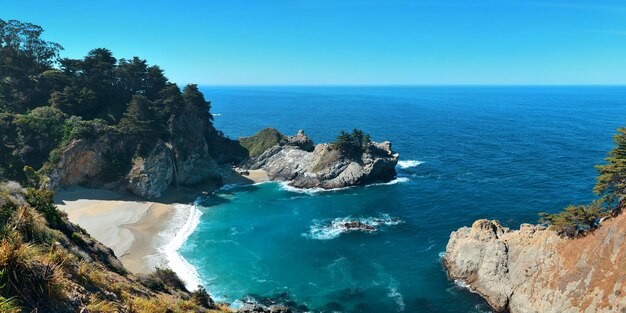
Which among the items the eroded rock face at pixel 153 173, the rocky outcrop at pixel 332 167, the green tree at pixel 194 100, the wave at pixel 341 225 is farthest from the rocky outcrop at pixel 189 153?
the wave at pixel 341 225

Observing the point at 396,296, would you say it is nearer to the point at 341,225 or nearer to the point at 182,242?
the point at 341,225

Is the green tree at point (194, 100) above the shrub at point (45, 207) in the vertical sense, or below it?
above

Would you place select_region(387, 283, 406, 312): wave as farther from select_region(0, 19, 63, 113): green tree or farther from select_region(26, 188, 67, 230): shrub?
select_region(0, 19, 63, 113): green tree

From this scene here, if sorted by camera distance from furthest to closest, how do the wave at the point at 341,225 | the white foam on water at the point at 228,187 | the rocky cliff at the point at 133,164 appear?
the white foam on water at the point at 228,187 < the rocky cliff at the point at 133,164 < the wave at the point at 341,225

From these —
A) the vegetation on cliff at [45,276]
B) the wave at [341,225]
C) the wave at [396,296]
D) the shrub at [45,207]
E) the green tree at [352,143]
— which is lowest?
the wave at [396,296]

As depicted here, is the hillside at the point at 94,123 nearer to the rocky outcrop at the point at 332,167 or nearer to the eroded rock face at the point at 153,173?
the eroded rock face at the point at 153,173

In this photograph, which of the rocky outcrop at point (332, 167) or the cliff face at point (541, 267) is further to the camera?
the rocky outcrop at point (332, 167)

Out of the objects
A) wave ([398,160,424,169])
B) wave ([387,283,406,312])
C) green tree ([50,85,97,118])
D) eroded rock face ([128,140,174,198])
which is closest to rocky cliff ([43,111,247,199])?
eroded rock face ([128,140,174,198])
